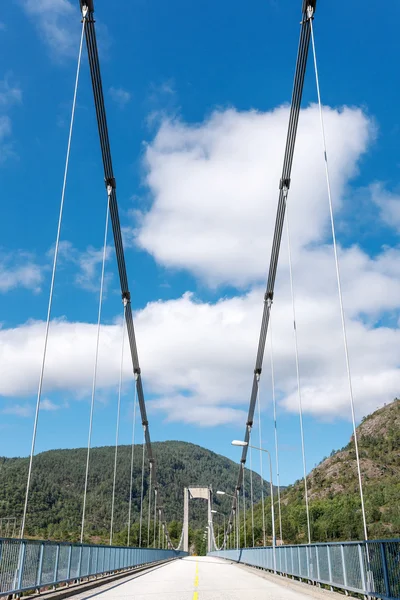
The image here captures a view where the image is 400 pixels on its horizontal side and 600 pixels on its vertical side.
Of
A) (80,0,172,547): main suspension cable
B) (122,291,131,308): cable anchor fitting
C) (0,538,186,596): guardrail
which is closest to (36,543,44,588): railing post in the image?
(0,538,186,596): guardrail

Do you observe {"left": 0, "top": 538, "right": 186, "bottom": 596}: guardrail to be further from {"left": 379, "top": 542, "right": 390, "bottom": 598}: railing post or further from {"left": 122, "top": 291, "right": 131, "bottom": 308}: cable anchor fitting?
{"left": 122, "top": 291, "right": 131, "bottom": 308}: cable anchor fitting

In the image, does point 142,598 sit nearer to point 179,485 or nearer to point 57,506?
point 57,506

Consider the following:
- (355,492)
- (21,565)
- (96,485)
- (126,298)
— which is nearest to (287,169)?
(126,298)

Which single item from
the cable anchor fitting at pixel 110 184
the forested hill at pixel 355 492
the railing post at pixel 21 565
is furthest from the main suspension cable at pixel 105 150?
the forested hill at pixel 355 492

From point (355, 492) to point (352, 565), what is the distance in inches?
3932

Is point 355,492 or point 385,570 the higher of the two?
point 355,492

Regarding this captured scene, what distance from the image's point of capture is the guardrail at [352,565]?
8.81m

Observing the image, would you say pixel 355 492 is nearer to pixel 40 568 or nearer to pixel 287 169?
pixel 287 169

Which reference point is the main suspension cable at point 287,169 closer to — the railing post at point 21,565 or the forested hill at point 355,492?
the railing post at point 21,565

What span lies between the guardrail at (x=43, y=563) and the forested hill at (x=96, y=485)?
66.2 meters

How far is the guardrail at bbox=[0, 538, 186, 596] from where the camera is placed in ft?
31.4

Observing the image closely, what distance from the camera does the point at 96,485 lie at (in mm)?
137000

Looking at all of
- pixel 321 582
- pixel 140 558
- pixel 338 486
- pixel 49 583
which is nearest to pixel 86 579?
pixel 49 583

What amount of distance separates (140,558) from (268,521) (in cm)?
6728
